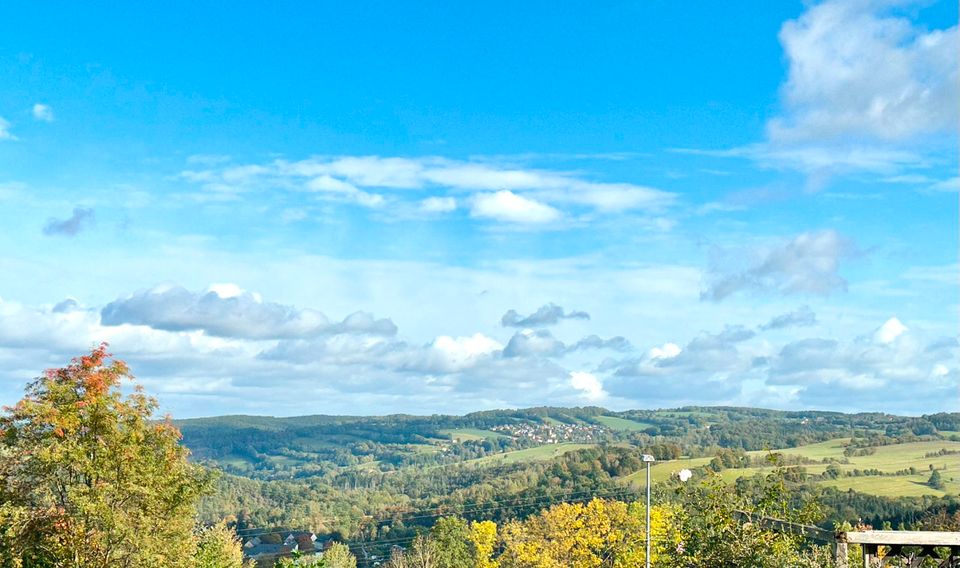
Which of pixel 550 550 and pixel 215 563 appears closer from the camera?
pixel 215 563

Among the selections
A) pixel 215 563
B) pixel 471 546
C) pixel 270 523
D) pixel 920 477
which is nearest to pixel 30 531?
pixel 215 563

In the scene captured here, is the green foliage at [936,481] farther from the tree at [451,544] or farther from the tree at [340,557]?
the tree at [340,557]

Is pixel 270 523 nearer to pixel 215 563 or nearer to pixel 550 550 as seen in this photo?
pixel 550 550

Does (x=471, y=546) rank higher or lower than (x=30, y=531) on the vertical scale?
lower

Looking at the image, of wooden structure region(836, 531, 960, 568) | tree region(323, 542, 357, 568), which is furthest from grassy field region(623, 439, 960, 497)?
wooden structure region(836, 531, 960, 568)

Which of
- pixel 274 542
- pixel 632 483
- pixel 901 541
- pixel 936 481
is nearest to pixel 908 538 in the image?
pixel 901 541

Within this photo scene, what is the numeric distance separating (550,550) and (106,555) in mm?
30229

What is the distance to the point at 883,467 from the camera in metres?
101

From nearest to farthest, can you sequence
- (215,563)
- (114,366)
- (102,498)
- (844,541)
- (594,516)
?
(844,541)
(102,498)
(114,366)
(215,563)
(594,516)

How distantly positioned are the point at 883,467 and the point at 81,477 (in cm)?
9937

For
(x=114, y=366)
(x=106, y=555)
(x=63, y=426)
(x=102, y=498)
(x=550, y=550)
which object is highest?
(x=114, y=366)

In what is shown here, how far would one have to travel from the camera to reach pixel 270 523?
372 feet

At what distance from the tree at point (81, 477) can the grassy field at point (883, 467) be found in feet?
201

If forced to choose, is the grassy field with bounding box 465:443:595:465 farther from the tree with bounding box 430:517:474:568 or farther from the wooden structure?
the wooden structure
